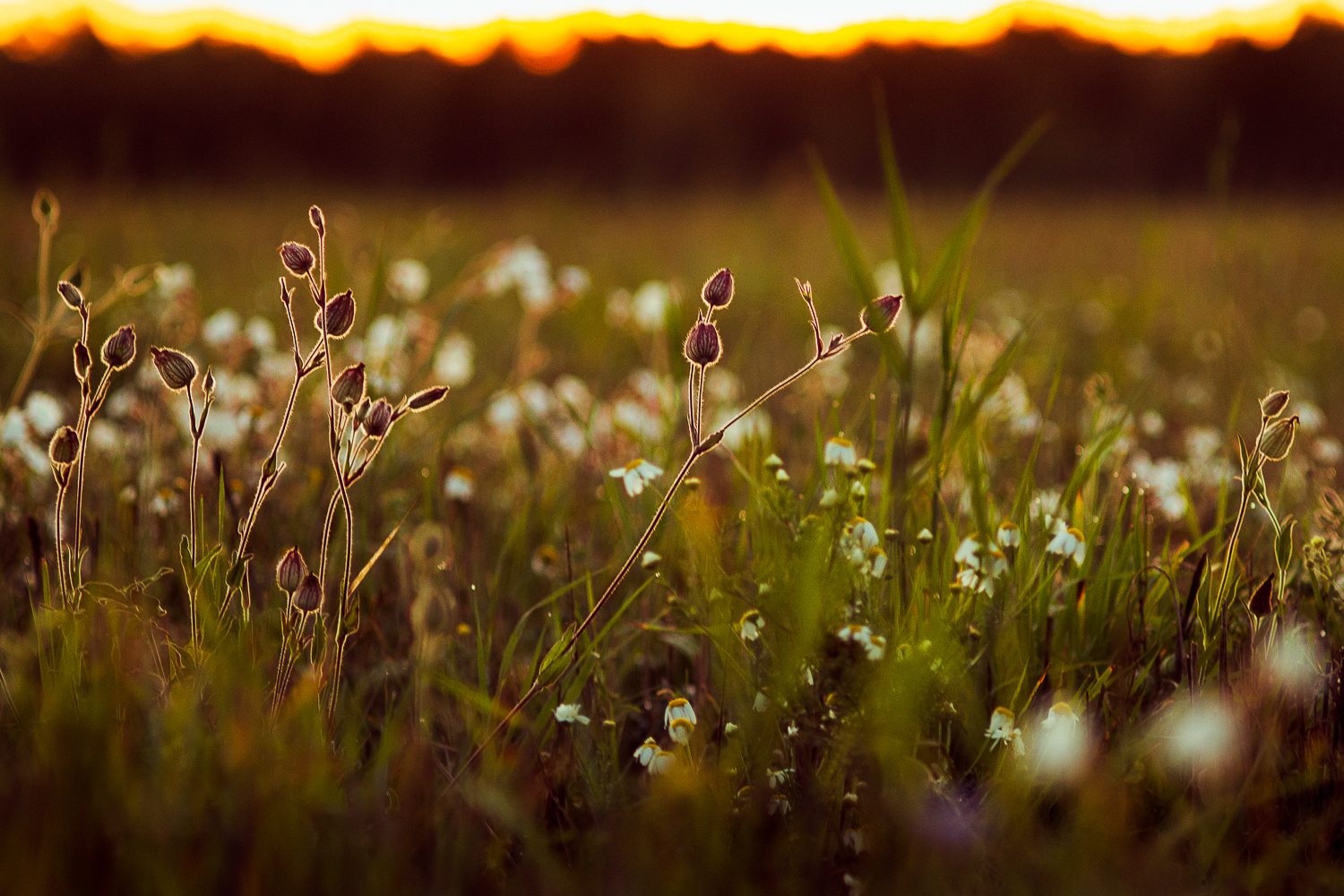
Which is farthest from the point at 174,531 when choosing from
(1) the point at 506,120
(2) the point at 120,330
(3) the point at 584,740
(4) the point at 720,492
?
(1) the point at 506,120

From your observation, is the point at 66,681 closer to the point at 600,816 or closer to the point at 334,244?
the point at 600,816

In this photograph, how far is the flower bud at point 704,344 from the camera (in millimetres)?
875

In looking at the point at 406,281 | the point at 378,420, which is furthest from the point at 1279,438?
the point at 406,281

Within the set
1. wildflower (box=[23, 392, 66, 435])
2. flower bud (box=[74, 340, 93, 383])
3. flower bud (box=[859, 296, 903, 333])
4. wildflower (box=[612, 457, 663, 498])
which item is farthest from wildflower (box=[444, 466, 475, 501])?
flower bud (box=[859, 296, 903, 333])

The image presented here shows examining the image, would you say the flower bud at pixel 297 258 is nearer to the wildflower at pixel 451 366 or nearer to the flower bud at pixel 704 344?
the flower bud at pixel 704 344

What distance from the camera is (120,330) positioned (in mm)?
903

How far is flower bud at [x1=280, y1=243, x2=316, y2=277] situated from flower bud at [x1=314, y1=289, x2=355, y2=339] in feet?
0.13

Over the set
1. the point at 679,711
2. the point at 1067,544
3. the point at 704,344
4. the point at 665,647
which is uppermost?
the point at 704,344

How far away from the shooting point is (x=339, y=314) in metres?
0.92

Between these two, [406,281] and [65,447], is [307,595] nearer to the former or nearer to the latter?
[65,447]

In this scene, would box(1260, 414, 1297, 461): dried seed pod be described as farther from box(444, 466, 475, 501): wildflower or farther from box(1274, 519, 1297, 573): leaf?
box(444, 466, 475, 501): wildflower

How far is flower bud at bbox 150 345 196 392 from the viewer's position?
2.86 ft

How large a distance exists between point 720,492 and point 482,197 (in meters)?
8.31

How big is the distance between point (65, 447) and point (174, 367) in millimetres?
163
